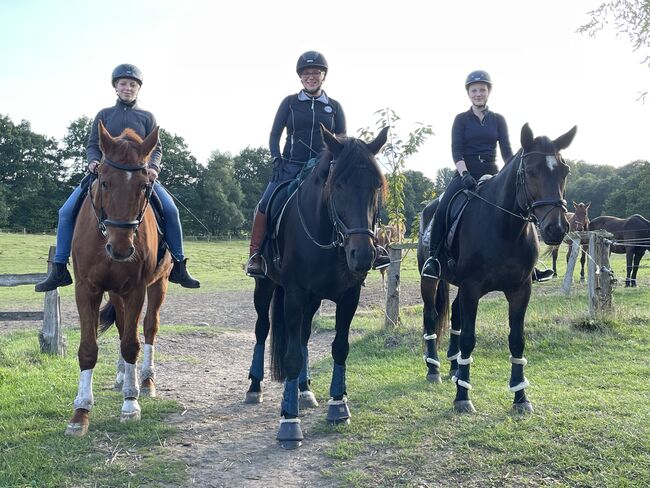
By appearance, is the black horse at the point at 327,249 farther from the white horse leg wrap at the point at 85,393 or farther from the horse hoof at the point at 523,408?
the white horse leg wrap at the point at 85,393

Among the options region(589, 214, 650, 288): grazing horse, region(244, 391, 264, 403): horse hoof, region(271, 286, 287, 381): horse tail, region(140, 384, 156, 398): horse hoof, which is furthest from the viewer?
region(589, 214, 650, 288): grazing horse

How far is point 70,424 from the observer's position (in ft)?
16.4

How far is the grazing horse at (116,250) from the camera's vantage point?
15.5 ft

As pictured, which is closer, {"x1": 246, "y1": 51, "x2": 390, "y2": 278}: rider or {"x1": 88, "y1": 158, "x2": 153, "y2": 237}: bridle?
{"x1": 88, "y1": 158, "x2": 153, "y2": 237}: bridle

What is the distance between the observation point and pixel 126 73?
613cm

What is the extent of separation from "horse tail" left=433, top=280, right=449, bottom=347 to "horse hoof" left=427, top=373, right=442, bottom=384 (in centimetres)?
78

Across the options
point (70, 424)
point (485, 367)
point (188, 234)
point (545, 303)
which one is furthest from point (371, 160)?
point (188, 234)

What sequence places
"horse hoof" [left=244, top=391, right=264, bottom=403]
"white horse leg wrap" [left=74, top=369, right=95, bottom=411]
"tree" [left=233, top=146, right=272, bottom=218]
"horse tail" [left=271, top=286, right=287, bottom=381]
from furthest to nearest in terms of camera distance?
"tree" [left=233, top=146, right=272, bottom=218] → "horse hoof" [left=244, top=391, right=264, bottom=403] → "horse tail" [left=271, top=286, right=287, bottom=381] → "white horse leg wrap" [left=74, top=369, right=95, bottom=411]

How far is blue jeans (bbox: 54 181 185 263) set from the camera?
569 cm

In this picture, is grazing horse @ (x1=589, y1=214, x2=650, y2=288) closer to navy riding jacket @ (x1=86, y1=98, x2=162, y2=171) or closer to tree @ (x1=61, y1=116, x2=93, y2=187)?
navy riding jacket @ (x1=86, y1=98, x2=162, y2=171)

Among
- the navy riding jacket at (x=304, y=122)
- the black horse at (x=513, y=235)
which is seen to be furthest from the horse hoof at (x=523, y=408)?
the navy riding jacket at (x=304, y=122)

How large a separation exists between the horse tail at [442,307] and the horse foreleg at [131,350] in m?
4.18

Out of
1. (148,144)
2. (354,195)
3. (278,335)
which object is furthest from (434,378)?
(148,144)

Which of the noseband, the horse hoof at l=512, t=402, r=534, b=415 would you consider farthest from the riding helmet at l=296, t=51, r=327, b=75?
the horse hoof at l=512, t=402, r=534, b=415
